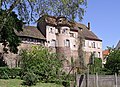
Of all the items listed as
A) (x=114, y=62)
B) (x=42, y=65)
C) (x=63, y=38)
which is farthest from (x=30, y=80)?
(x=63, y=38)

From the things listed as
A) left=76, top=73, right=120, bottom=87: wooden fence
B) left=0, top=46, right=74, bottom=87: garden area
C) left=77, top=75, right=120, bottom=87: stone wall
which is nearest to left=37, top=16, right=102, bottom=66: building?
left=0, top=46, right=74, bottom=87: garden area

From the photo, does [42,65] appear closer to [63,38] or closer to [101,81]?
[101,81]

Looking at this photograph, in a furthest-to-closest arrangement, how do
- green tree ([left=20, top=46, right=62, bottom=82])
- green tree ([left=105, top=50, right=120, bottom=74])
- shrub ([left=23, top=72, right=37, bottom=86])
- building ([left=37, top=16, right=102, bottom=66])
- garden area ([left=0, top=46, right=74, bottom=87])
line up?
1. building ([left=37, top=16, right=102, bottom=66])
2. green tree ([left=105, top=50, right=120, bottom=74])
3. green tree ([left=20, top=46, right=62, bottom=82])
4. garden area ([left=0, top=46, right=74, bottom=87])
5. shrub ([left=23, top=72, right=37, bottom=86])

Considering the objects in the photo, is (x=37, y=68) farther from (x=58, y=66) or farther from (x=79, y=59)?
(x=79, y=59)

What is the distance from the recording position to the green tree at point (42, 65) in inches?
1729

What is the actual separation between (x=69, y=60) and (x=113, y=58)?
13.3 metres

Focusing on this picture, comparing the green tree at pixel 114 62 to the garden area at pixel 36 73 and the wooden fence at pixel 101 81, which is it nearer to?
the garden area at pixel 36 73

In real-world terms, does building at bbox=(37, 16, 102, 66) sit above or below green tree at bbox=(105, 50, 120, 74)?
above

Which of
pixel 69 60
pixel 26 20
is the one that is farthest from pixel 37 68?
pixel 69 60

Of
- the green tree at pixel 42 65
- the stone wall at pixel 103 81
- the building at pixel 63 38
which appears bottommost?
the stone wall at pixel 103 81

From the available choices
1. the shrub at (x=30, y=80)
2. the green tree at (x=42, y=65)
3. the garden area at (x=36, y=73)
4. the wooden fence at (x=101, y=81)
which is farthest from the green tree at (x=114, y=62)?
the shrub at (x=30, y=80)

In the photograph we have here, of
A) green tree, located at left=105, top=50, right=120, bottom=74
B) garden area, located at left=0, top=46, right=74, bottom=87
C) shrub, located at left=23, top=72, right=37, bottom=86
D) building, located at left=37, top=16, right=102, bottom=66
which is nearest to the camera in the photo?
shrub, located at left=23, top=72, right=37, bottom=86

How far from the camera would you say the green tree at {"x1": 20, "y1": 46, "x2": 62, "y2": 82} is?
144ft

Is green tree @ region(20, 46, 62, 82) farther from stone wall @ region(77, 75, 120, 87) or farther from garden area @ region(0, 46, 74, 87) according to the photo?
stone wall @ region(77, 75, 120, 87)
